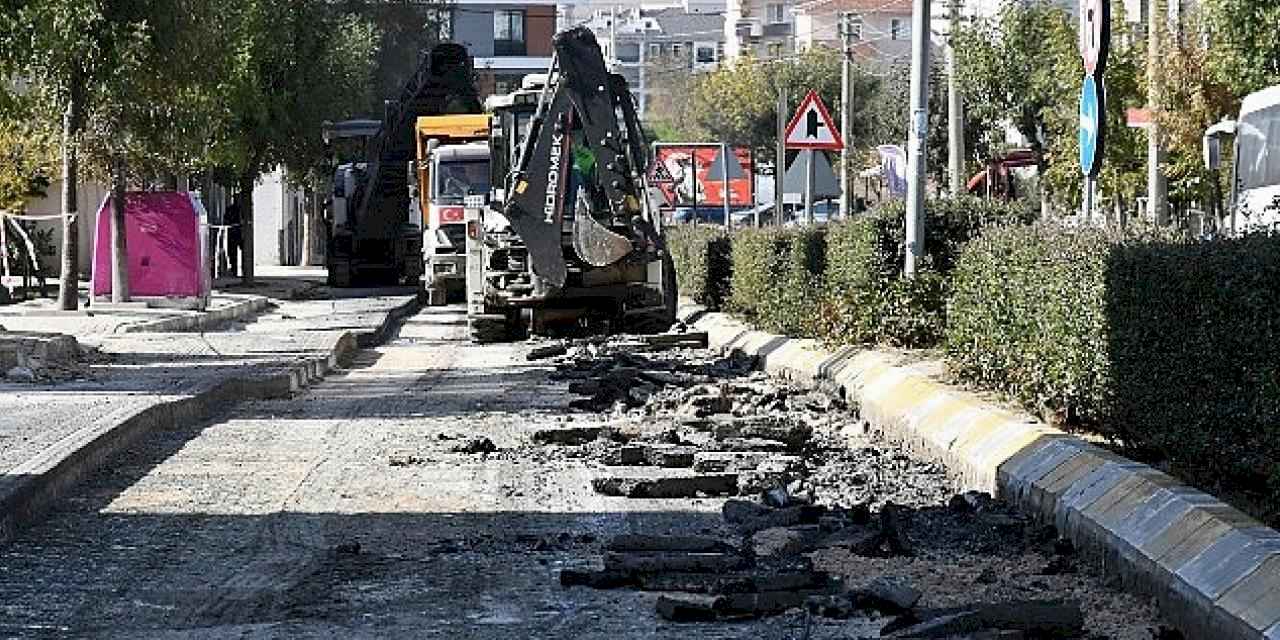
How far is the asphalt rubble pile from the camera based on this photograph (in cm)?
914

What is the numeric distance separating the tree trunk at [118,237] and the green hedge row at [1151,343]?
21.7m

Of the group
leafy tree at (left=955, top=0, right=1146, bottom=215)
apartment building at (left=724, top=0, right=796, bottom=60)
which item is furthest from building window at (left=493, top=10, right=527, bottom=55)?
leafy tree at (left=955, top=0, right=1146, bottom=215)

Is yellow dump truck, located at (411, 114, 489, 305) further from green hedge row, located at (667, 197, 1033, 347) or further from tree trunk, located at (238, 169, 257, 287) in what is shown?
green hedge row, located at (667, 197, 1033, 347)

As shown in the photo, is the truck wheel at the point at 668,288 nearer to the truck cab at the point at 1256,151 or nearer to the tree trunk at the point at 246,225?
the truck cab at the point at 1256,151

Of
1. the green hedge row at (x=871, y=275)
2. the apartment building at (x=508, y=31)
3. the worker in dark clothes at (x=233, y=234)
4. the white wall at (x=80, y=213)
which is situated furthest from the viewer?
the apartment building at (x=508, y=31)

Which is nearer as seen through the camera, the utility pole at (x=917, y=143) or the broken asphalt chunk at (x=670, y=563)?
the broken asphalt chunk at (x=670, y=563)

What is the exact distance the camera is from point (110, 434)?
51.3 ft

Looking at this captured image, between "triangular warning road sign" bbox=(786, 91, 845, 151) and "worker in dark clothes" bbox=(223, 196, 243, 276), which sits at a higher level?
"triangular warning road sign" bbox=(786, 91, 845, 151)

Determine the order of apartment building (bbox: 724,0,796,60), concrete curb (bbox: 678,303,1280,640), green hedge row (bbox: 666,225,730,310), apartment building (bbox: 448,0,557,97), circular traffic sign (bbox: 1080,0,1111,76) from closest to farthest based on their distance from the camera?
1. concrete curb (bbox: 678,303,1280,640)
2. circular traffic sign (bbox: 1080,0,1111,76)
3. green hedge row (bbox: 666,225,730,310)
4. apartment building (bbox: 448,0,557,97)
5. apartment building (bbox: 724,0,796,60)

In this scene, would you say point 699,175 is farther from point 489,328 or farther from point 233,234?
point 489,328

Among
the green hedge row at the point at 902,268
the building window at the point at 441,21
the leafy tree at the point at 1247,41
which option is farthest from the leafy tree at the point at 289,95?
the green hedge row at the point at 902,268

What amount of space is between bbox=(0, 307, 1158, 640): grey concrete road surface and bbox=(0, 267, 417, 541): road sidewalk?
22 centimetres

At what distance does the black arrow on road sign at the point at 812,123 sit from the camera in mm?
30016

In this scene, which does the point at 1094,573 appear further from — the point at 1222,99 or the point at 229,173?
the point at 229,173
